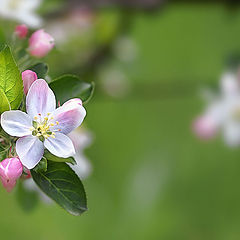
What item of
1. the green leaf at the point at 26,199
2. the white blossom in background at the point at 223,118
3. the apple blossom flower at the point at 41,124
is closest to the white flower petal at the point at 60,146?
the apple blossom flower at the point at 41,124

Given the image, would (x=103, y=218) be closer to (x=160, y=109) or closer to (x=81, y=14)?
(x=160, y=109)

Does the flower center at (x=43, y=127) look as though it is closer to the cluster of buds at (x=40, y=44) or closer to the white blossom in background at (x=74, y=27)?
the cluster of buds at (x=40, y=44)

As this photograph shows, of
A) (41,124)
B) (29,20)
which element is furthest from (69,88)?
(29,20)

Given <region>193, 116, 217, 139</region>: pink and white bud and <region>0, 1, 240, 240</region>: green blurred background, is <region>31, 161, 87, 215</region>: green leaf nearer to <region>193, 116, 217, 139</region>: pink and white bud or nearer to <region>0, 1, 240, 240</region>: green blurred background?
<region>193, 116, 217, 139</region>: pink and white bud

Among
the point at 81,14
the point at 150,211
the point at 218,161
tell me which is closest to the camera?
the point at 81,14

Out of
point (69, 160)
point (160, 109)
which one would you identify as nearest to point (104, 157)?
point (160, 109)
